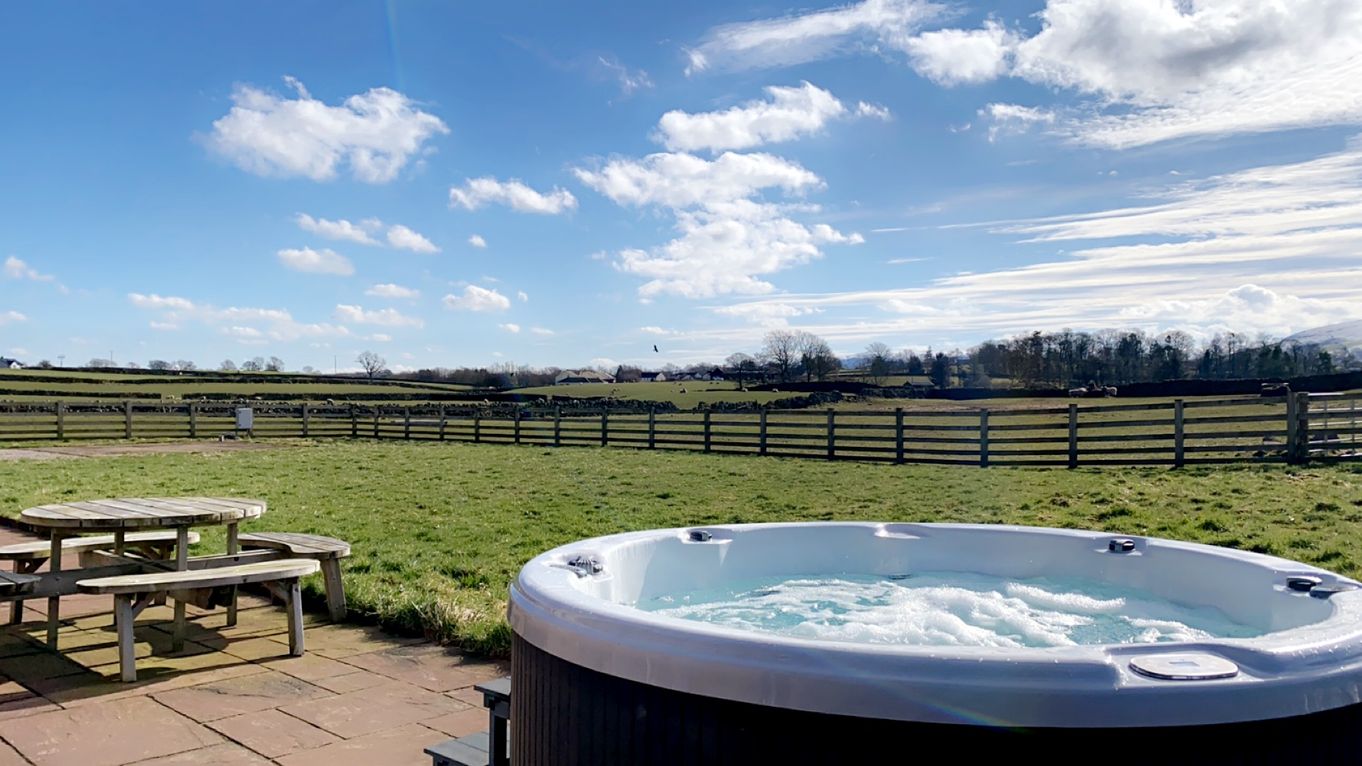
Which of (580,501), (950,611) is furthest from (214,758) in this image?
(580,501)

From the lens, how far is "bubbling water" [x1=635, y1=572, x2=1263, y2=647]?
297 centimetres

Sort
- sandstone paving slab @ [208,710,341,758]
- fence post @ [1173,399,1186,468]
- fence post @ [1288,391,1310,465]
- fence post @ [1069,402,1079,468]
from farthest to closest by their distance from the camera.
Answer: fence post @ [1069,402,1079,468]
fence post @ [1173,399,1186,468]
fence post @ [1288,391,1310,465]
sandstone paving slab @ [208,710,341,758]

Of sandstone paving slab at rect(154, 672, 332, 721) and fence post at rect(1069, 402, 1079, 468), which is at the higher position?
fence post at rect(1069, 402, 1079, 468)

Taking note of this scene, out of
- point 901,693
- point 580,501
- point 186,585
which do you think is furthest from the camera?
point 580,501

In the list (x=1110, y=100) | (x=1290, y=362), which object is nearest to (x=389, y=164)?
(x=1110, y=100)

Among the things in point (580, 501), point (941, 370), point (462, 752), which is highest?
point (941, 370)

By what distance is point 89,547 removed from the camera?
436cm

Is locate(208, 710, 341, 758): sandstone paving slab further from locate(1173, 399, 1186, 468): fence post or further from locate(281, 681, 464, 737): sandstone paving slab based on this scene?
locate(1173, 399, 1186, 468): fence post

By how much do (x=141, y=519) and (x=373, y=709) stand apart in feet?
4.42

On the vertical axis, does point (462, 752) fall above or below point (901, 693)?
below

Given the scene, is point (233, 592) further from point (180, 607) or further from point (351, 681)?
point (351, 681)

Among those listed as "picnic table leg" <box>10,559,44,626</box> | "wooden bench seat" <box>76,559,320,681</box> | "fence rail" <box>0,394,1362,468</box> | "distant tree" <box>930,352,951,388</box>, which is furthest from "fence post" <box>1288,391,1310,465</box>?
"picnic table leg" <box>10,559,44,626</box>

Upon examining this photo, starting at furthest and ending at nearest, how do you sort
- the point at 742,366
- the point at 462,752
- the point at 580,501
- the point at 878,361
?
the point at 742,366, the point at 878,361, the point at 580,501, the point at 462,752

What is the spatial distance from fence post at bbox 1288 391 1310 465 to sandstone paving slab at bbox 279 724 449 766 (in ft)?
36.0
